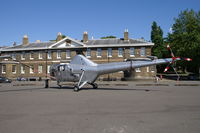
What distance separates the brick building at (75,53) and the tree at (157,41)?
896 inches

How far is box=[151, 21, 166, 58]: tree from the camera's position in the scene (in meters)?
61.4

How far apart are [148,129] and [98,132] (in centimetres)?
136

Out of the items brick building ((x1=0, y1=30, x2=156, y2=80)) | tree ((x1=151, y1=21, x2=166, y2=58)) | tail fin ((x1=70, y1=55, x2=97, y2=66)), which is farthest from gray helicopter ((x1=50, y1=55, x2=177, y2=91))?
tree ((x1=151, y1=21, x2=166, y2=58))

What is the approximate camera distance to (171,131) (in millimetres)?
4188

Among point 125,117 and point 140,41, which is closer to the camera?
point 125,117

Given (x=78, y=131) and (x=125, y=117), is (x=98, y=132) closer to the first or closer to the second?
(x=78, y=131)

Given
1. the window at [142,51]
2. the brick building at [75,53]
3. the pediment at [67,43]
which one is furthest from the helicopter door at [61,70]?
the window at [142,51]

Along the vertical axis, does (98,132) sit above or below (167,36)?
below

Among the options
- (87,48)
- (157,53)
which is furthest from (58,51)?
(157,53)

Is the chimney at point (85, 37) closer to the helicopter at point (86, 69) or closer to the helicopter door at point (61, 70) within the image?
the helicopter at point (86, 69)

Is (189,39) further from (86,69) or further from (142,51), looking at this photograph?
(86,69)

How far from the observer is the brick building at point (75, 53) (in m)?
40.2

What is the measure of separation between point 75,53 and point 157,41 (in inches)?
1553

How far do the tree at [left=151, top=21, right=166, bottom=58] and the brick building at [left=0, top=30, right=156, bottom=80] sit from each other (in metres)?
22.7
